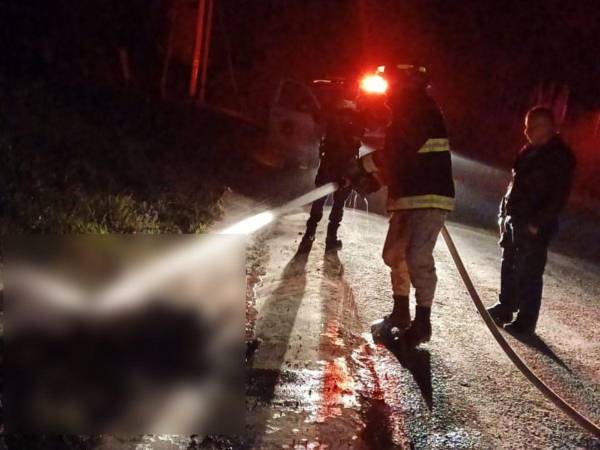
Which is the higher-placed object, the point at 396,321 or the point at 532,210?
the point at 532,210

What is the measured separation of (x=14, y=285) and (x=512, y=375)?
3.32 meters

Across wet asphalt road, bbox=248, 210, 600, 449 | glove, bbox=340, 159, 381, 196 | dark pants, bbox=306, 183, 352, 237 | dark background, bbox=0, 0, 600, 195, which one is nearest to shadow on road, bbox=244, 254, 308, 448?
wet asphalt road, bbox=248, 210, 600, 449

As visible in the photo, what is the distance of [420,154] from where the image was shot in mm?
4250

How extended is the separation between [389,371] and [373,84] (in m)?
2.28

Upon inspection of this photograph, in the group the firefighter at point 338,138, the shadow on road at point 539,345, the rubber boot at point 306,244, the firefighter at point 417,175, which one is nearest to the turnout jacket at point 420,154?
the firefighter at point 417,175

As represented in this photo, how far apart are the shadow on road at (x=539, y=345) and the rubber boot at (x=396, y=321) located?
109 centimetres

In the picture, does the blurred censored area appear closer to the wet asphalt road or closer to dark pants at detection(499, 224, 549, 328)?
the wet asphalt road

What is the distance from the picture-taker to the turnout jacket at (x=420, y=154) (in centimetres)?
421

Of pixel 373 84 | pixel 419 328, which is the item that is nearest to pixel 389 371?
pixel 419 328

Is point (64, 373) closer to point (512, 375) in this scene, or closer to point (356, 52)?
point (512, 375)

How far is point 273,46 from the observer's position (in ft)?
63.7

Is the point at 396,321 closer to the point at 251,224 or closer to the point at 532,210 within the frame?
the point at 532,210

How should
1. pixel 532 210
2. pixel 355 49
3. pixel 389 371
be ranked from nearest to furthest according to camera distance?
pixel 389 371
pixel 532 210
pixel 355 49

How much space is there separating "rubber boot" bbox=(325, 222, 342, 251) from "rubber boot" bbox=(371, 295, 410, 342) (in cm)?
206
